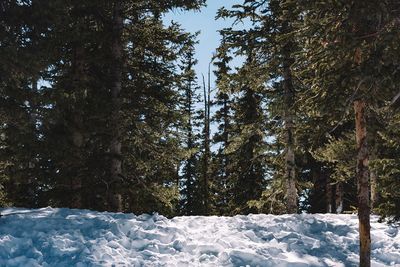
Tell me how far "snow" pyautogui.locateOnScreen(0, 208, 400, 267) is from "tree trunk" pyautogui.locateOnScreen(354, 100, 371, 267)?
63 centimetres

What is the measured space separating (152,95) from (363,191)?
27.0 feet

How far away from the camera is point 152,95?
14.6m

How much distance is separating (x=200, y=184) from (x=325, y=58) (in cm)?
2127

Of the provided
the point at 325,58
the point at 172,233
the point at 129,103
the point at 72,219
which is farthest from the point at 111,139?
the point at 325,58

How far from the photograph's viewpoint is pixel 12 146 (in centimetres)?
1157

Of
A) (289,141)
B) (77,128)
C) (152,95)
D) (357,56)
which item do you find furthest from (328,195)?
(357,56)

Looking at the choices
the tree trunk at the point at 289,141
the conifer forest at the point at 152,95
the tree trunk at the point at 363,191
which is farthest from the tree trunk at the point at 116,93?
the tree trunk at the point at 363,191

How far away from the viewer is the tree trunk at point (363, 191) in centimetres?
825

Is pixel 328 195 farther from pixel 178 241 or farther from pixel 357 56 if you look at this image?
pixel 178 241

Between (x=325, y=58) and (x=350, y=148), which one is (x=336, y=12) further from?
(x=350, y=148)

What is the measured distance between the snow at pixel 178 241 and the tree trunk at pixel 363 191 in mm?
627

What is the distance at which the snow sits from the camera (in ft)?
27.2

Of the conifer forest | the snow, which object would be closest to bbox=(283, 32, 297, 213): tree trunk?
the conifer forest

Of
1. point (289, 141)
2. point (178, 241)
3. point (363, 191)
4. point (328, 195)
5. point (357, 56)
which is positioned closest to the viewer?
point (363, 191)
